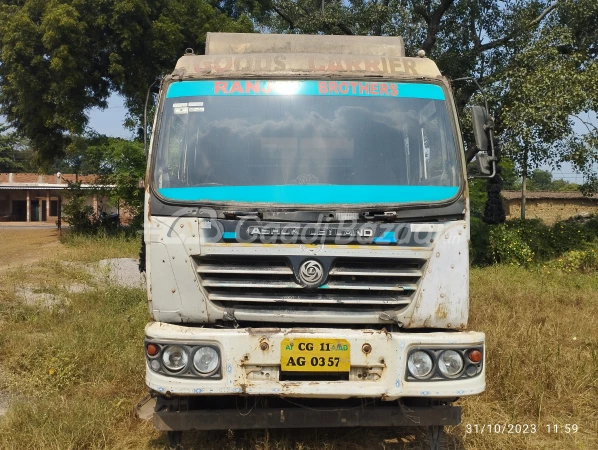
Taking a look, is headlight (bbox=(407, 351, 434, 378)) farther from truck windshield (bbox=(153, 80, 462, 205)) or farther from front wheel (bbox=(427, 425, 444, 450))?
truck windshield (bbox=(153, 80, 462, 205))

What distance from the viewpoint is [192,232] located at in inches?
129

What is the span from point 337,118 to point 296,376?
1.68 meters

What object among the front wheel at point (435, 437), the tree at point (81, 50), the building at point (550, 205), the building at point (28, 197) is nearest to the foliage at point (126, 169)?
the tree at point (81, 50)

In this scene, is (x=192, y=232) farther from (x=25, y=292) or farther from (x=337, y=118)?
(x=25, y=292)

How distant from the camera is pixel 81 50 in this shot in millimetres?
15000

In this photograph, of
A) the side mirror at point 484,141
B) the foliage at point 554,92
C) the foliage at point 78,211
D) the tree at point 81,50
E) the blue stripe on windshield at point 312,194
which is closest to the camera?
the blue stripe on windshield at point 312,194

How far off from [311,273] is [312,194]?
0.50m

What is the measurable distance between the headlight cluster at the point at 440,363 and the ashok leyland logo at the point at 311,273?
666mm

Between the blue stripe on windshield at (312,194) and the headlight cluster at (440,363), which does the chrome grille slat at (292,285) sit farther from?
the blue stripe on windshield at (312,194)

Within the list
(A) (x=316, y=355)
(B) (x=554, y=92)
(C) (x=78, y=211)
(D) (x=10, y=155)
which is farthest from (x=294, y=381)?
(D) (x=10, y=155)

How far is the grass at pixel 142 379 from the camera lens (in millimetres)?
3912

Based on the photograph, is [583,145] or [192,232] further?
[583,145]

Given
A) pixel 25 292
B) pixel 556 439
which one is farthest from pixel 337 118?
pixel 25 292

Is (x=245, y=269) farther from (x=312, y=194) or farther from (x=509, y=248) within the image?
(x=509, y=248)
